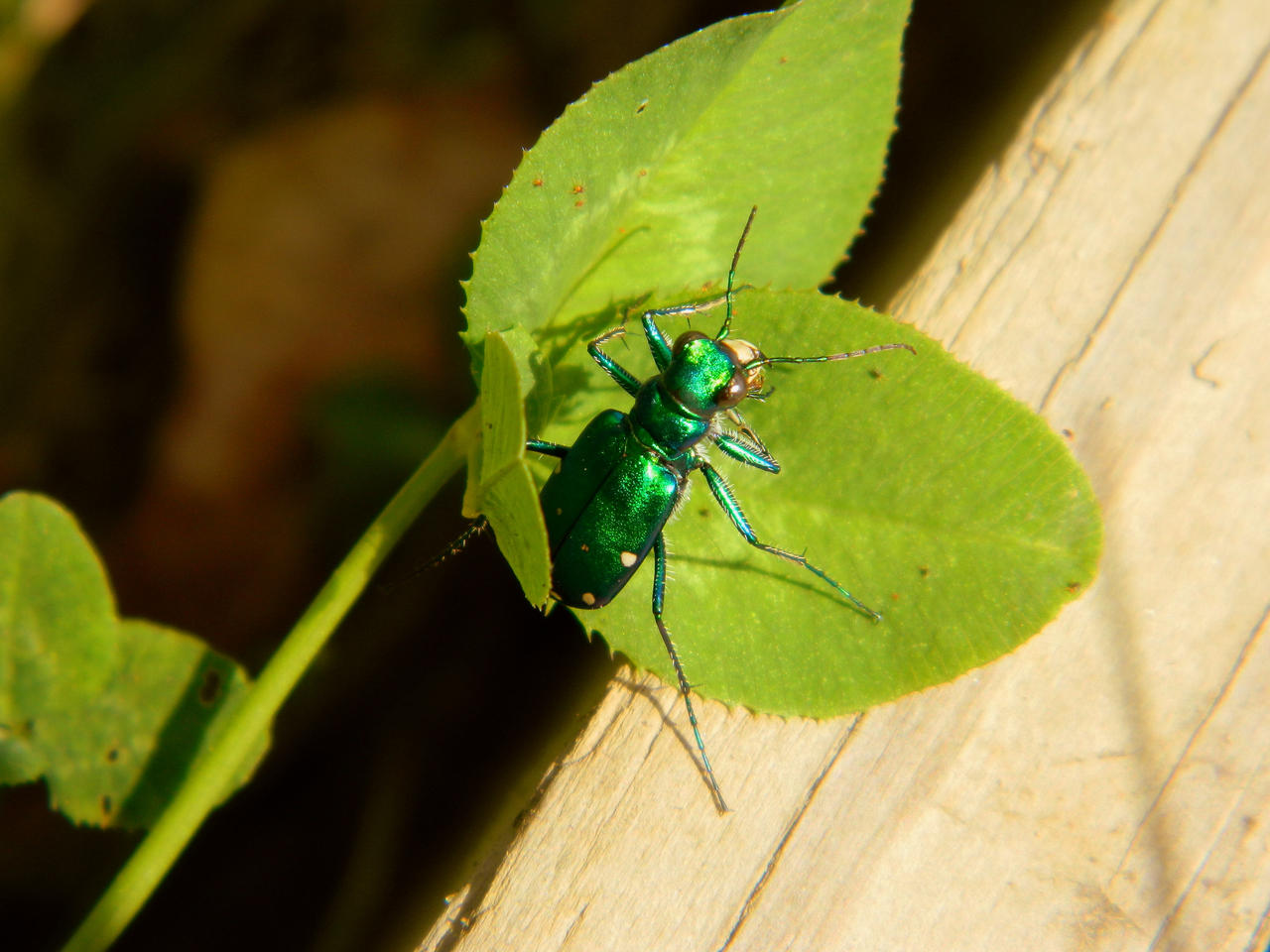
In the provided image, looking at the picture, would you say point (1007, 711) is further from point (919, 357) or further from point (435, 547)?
point (435, 547)

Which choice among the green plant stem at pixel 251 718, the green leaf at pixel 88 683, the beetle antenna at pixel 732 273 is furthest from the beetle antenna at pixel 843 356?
the green leaf at pixel 88 683

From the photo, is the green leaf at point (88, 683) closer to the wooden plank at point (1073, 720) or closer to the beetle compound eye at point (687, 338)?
the wooden plank at point (1073, 720)

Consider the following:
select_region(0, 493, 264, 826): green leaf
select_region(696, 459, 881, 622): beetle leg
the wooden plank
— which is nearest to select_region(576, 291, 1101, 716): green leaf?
select_region(696, 459, 881, 622): beetle leg

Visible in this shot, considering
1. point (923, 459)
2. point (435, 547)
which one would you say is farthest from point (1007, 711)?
point (435, 547)

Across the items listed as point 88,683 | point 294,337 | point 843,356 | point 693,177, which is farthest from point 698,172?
point 294,337

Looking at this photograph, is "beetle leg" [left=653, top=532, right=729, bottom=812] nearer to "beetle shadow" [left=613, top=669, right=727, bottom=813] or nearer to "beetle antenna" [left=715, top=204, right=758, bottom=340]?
"beetle shadow" [left=613, top=669, right=727, bottom=813]

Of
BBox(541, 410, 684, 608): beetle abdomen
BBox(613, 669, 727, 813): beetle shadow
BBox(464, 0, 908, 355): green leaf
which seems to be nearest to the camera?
BBox(464, 0, 908, 355): green leaf

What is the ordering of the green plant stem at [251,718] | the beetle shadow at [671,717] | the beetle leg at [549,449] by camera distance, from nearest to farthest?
1. the beetle shadow at [671,717]
2. the green plant stem at [251,718]
3. the beetle leg at [549,449]
